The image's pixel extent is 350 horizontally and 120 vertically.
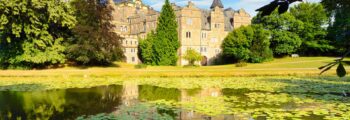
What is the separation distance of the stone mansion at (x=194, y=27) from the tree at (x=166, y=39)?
1864mm

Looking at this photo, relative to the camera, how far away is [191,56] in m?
55.4

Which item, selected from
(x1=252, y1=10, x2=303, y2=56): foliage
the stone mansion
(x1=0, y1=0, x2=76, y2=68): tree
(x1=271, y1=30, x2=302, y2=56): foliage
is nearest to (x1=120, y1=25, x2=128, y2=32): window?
the stone mansion

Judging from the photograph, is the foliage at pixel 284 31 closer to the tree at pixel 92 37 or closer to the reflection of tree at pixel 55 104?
the tree at pixel 92 37

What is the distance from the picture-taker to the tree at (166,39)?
55469mm

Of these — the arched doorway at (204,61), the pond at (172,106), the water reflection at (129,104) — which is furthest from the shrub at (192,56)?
the pond at (172,106)

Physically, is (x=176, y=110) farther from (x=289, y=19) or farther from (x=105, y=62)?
(x=289, y=19)

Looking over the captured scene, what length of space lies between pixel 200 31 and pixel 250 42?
9.46m

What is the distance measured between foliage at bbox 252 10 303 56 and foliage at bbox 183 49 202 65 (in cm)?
1273

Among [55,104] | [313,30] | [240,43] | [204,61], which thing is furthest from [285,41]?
[55,104]

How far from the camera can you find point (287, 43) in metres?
59.1

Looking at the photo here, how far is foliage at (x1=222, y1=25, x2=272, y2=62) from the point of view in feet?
181

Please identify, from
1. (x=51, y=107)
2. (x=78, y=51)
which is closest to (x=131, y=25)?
(x=78, y=51)

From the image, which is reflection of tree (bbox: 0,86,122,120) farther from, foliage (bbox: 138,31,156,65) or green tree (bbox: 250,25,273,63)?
green tree (bbox: 250,25,273,63)

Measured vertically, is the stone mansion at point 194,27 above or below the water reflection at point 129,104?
above
